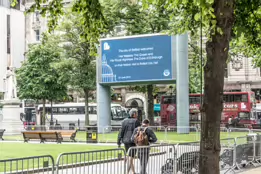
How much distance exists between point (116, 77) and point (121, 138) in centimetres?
2018

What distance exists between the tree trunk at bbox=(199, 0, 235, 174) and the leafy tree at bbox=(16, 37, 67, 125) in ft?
135

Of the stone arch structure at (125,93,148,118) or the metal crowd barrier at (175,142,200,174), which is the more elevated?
the stone arch structure at (125,93,148,118)

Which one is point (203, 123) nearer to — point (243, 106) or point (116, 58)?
point (116, 58)

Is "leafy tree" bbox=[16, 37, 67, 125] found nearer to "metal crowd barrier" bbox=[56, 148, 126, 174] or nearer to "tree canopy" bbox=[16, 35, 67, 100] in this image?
"tree canopy" bbox=[16, 35, 67, 100]

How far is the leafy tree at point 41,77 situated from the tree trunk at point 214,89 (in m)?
41.3

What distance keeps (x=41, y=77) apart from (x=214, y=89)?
42.8 metres

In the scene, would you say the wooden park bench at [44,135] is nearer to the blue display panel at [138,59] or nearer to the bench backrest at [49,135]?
the bench backrest at [49,135]

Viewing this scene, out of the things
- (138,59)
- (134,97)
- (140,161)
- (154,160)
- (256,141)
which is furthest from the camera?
(134,97)

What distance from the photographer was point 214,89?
7.48 m

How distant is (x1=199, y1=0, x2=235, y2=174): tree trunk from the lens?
745 cm

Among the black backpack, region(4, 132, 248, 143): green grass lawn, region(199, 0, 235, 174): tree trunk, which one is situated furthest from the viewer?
region(4, 132, 248, 143): green grass lawn

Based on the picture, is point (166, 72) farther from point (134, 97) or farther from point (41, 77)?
point (134, 97)

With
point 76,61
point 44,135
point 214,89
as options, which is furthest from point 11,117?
point 214,89

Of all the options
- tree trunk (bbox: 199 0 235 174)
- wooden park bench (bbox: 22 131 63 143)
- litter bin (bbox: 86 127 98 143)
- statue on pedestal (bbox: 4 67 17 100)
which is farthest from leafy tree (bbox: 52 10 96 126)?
tree trunk (bbox: 199 0 235 174)
